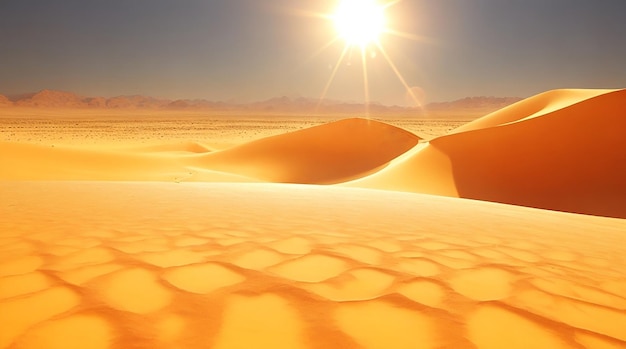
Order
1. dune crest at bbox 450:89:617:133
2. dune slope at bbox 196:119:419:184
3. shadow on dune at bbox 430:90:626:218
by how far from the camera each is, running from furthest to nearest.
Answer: dune slope at bbox 196:119:419:184, dune crest at bbox 450:89:617:133, shadow on dune at bbox 430:90:626:218

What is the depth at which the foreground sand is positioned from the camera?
1.19m

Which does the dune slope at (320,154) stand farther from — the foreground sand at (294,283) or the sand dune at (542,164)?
the foreground sand at (294,283)

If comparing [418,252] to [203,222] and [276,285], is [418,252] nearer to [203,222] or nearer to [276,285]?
[276,285]

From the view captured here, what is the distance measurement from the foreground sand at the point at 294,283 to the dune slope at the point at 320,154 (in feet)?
37.3

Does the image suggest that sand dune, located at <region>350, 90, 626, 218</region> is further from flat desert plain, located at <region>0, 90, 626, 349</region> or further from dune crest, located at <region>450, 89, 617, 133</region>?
flat desert plain, located at <region>0, 90, 626, 349</region>

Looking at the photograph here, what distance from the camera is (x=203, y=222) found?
2.88 m

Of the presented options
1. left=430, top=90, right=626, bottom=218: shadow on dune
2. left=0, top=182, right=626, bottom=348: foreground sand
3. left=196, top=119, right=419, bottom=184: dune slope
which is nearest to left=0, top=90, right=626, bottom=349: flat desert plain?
left=0, top=182, right=626, bottom=348: foreground sand

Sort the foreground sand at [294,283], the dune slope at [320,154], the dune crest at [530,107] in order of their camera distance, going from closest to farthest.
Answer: the foreground sand at [294,283]
the dune crest at [530,107]
the dune slope at [320,154]

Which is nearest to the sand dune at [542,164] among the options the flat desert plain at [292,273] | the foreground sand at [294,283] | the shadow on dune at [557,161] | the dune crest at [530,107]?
the shadow on dune at [557,161]

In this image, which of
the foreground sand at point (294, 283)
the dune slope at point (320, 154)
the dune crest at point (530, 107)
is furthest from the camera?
the dune slope at point (320, 154)

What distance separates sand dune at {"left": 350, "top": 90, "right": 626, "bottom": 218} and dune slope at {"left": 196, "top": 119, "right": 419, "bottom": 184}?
4317 mm

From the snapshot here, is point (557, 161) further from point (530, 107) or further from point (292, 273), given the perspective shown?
point (292, 273)

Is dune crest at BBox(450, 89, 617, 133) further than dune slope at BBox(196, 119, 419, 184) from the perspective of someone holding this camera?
No

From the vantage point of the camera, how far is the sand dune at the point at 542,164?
8656 mm
